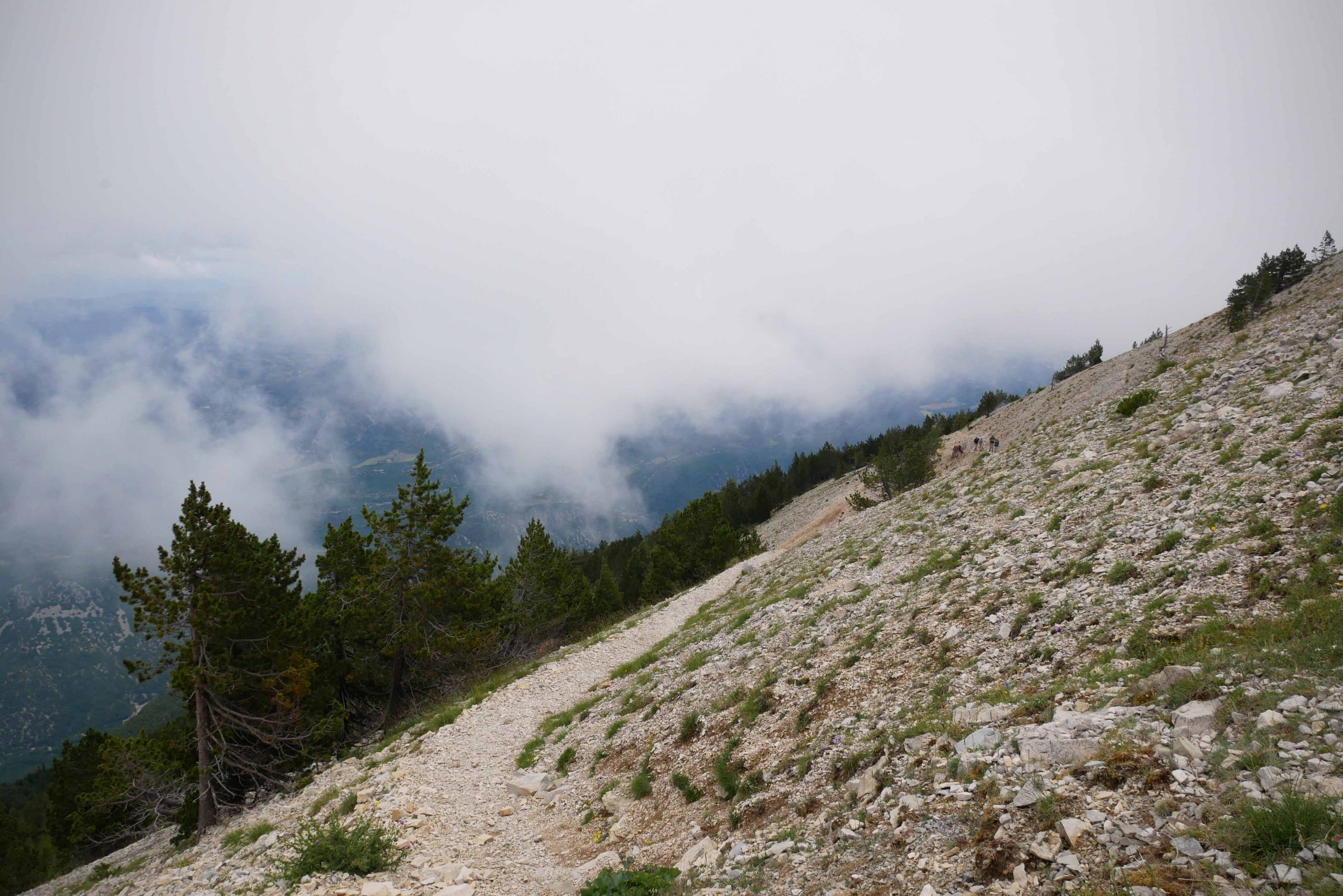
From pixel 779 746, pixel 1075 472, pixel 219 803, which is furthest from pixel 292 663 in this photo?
pixel 1075 472

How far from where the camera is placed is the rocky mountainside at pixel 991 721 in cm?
607

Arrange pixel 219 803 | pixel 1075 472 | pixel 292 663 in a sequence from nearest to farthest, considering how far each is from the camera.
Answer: pixel 1075 472 < pixel 219 803 < pixel 292 663

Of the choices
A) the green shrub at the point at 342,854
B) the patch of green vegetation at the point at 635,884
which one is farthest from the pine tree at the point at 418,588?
the patch of green vegetation at the point at 635,884

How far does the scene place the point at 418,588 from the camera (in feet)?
97.4

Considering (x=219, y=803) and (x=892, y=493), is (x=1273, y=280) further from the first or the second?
(x=219, y=803)

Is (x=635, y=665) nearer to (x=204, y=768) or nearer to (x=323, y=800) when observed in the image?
(x=323, y=800)

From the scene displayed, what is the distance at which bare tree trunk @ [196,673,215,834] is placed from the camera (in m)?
22.3

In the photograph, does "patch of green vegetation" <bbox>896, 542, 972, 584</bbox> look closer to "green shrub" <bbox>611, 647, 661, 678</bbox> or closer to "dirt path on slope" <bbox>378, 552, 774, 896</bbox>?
"green shrub" <bbox>611, 647, 661, 678</bbox>

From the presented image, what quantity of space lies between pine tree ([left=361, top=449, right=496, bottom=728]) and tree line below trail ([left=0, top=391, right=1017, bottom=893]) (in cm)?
9

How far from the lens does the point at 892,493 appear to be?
5297cm

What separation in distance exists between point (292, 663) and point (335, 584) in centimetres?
1031

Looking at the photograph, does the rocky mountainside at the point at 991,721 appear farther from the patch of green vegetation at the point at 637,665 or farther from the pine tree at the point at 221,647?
the pine tree at the point at 221,647

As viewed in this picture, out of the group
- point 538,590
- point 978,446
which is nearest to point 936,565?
point 538,590

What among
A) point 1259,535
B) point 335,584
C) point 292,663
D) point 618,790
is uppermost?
point 335,584
